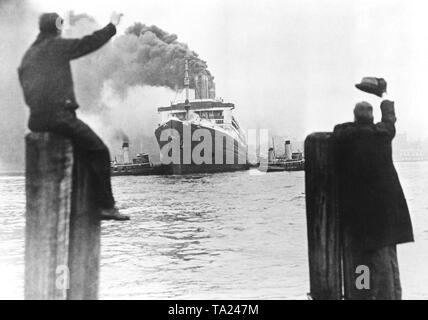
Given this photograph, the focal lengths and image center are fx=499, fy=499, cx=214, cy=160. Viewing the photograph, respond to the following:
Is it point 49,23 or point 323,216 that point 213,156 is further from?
point 49,23

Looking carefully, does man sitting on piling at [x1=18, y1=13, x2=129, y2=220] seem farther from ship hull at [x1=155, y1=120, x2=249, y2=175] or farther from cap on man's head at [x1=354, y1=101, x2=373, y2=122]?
ship hull at [x1=155, y1=120, x2=249, y2=175]

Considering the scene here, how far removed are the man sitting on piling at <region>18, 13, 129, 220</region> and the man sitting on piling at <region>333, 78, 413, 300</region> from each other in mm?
1415

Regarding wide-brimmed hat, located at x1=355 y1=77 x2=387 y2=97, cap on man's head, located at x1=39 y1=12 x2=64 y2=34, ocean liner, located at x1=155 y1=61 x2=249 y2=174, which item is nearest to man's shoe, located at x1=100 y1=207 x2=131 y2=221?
cap on man's head, located at x1=39 y1=12 x2=64 y2=34

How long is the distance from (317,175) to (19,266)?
3.23 m

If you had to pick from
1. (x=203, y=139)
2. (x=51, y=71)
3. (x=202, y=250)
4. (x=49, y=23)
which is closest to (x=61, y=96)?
(x=51, y=71)

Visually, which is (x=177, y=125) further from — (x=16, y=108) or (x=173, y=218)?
(x=16, y=108)

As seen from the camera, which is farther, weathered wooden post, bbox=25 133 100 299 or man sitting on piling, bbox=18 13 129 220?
man sitting on piling, bbox=18 13 129 220

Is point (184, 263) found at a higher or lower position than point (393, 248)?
lower

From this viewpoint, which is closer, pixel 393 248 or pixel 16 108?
pixel 393 248

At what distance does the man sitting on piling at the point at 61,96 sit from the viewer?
2.62 m

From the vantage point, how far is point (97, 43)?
2703 millimetres

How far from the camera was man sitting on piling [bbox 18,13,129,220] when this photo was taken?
2.62 meters

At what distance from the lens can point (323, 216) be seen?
10.2ft
